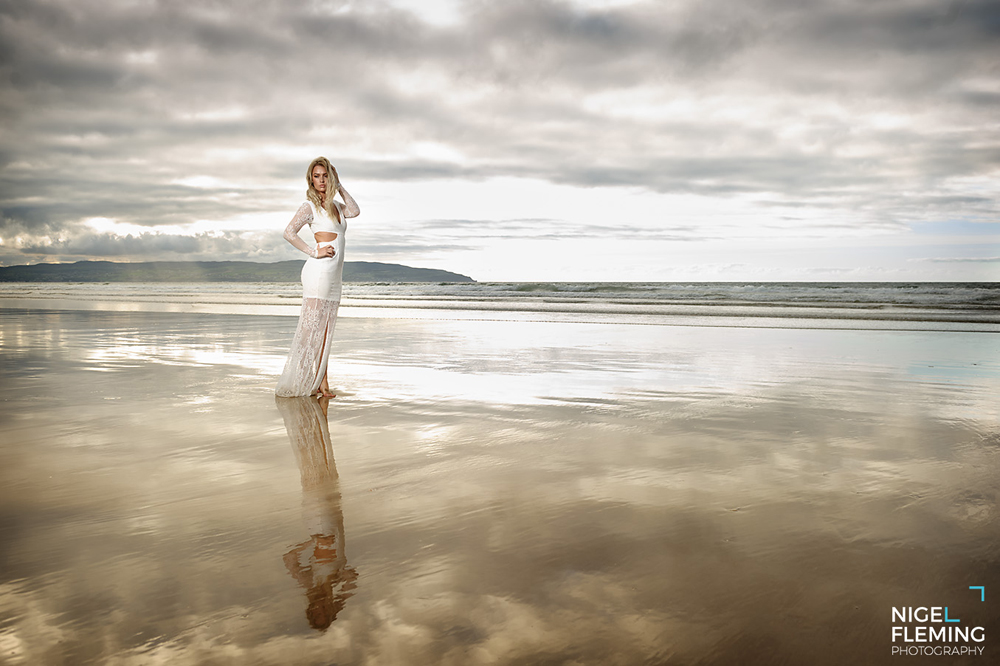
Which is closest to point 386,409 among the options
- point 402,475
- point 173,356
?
point 402,475

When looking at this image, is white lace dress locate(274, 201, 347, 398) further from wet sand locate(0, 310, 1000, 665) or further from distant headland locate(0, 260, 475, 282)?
distant headland locate(0, 260, 475, 282)

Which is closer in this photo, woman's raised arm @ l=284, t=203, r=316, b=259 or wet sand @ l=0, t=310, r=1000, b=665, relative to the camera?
wet sand @ l=0, t=310, r=1000, b=665

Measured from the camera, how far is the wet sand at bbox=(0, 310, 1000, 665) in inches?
74.4

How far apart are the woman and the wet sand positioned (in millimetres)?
312

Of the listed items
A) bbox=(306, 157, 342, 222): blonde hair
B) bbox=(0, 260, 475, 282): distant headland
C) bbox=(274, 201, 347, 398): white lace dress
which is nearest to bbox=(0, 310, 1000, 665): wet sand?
bbox=(274, 201, 347, 398): white lace dress

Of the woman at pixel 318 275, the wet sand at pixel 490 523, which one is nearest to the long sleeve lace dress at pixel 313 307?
the woman at pixel 318 275

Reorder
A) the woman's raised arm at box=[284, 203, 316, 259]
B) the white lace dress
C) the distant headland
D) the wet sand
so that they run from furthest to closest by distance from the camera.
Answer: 1. the distant headland
2. the woman's raised arm at box=[284, 203, 316, 259]
3. the white lace dress
4. the wet sand

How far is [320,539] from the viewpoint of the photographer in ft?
8.31

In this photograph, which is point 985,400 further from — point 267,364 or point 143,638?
point 267,364

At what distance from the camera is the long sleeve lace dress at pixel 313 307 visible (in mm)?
5809

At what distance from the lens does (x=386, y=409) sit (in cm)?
521

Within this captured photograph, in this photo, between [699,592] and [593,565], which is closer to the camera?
[699,592]

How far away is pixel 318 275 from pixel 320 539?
3889 millimetres

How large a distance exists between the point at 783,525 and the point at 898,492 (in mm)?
855
